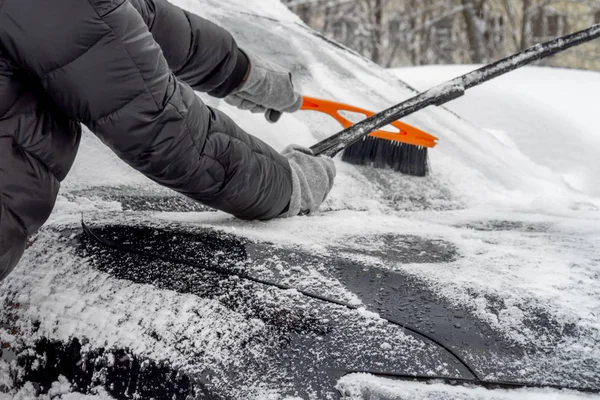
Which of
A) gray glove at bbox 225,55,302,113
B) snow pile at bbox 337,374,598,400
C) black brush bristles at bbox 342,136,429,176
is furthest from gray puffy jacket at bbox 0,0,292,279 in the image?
black brush bristles at bbox 342,136,429,176

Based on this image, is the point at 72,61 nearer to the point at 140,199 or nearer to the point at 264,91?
the point at 140,199

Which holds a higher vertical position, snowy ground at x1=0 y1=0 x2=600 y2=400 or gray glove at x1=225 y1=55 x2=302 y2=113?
gray glove at x1=225 y1=55 x2=302 y2=113

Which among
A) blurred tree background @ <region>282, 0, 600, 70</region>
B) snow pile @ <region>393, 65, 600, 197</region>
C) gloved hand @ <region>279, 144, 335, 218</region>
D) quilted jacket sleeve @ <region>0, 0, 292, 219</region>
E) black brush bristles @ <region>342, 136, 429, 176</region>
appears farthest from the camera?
blurred tree background @ <region>282, 0, 600, 70</region>

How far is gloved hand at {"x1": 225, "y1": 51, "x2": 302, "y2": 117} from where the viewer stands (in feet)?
6.34

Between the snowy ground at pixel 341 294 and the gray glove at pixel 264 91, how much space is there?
0.37 feet

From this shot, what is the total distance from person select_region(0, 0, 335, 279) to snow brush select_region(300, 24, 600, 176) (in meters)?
0.46

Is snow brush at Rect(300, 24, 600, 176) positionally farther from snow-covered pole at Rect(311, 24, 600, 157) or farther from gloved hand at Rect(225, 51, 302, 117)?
gloved hand at Rect(225, 51, 302, 117)

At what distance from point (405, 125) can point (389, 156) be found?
17 cm

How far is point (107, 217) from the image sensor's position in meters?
1.42

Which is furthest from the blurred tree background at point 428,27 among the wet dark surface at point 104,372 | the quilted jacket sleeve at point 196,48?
the wet dark surface at point 104,372

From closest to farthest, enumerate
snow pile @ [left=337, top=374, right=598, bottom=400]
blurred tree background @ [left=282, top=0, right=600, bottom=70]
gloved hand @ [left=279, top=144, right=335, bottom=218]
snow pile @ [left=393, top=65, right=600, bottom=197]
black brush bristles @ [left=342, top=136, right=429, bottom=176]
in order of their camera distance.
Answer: snow pile @ [left=337, top=374, right=598, bottom=400]
gloved hand @ [left=279, top=144, right=335, bottom=218]
black brush bristles @ [left=342, top=136, right=429, bottom=176]
snow pile @ [left=393, top=65, right=600, bottom=197]
blurred tree background @ [left=282, top=0, right=600, bottom=70]

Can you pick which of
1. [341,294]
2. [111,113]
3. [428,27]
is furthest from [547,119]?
[428,27]

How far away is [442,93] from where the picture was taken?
2.04 meters

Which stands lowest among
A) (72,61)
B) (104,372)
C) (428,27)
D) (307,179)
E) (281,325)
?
(104,372)
